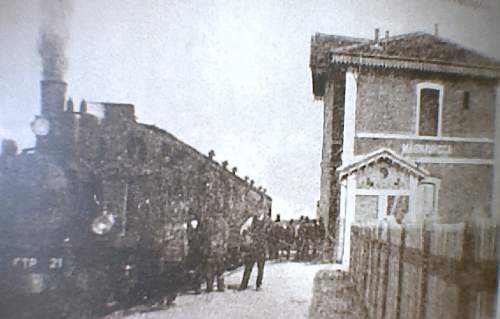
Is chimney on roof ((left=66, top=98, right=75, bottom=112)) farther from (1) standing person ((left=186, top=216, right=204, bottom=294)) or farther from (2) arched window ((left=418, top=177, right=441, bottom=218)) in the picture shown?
(2) arched window ((left=418, top=177, right=441, bottom=218))

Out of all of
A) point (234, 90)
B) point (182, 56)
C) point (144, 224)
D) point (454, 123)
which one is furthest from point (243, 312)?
point (454, 123)

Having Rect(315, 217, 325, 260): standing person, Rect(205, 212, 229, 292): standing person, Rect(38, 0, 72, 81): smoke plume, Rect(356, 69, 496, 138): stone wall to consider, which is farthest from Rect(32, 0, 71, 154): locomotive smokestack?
Rect(356, 69, 496, 138): stone wall

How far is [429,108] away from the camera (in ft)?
8.19

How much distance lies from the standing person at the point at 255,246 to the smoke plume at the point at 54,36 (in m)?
0.98

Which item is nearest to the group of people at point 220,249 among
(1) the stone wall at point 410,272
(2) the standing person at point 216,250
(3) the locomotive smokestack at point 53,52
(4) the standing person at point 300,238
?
(2) the standing person at point 216,250

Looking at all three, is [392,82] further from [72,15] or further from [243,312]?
[72,15]

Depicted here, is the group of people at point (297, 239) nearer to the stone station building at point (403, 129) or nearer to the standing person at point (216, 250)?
the stone station building at point (403, 129)

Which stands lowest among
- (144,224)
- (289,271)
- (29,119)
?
(289,271)

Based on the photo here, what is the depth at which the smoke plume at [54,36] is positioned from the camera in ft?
6.57

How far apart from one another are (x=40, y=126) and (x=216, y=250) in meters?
0.86

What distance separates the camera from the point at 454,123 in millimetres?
2535

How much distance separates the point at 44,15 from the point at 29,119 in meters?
0.39

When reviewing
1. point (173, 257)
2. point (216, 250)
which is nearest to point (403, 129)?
point (216, 250)

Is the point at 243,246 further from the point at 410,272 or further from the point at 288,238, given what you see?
the point at 410,272
